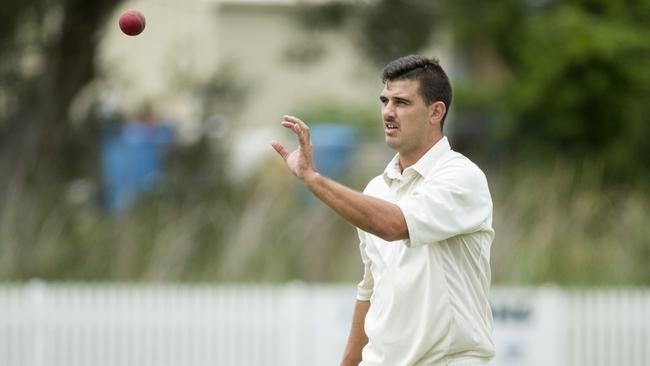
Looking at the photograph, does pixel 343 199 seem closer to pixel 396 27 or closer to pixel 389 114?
pixel 389 114

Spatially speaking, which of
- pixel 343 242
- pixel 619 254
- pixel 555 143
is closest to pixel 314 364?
pixel 343 242

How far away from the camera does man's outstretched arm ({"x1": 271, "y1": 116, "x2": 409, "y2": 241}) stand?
3805 millimetres

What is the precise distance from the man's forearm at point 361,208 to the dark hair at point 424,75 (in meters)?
0.39

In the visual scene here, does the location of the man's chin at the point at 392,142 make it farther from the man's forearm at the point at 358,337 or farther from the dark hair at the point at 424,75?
the man's forearm at the point at 358,337

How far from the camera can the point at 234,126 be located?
566 inches

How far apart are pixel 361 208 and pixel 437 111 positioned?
50cm

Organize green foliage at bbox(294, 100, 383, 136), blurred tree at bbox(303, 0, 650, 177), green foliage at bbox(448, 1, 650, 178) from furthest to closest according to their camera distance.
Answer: green foliage at bbox(294, 100, 383, 136)
green foliage at bbox(448, 1, 650, 178)
blurred tree at bbox(303, 0, 650, 177)

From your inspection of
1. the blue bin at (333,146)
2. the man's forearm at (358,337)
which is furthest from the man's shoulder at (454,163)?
the blue bin at (333,146)

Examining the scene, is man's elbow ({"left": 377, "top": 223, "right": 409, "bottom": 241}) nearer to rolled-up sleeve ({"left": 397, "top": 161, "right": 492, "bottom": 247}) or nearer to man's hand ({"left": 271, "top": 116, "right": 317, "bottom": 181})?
rolled-up sleeve ({"left": 397, "top": 161, "right": 492, "bottom": 247})

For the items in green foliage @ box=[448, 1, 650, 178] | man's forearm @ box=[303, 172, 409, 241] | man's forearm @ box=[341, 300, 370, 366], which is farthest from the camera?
green foliage @ box=[448, 1, 650, 178]

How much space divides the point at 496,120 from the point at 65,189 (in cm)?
823

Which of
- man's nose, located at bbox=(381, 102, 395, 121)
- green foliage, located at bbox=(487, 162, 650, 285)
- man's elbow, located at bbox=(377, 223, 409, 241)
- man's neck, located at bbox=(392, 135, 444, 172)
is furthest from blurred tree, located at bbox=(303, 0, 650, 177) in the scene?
man's elbow, located at bbox=(377, 223, 409, 241)

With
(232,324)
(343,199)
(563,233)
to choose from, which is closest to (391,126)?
(343,199)

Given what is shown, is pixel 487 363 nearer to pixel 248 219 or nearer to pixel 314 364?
pixel 314 364
